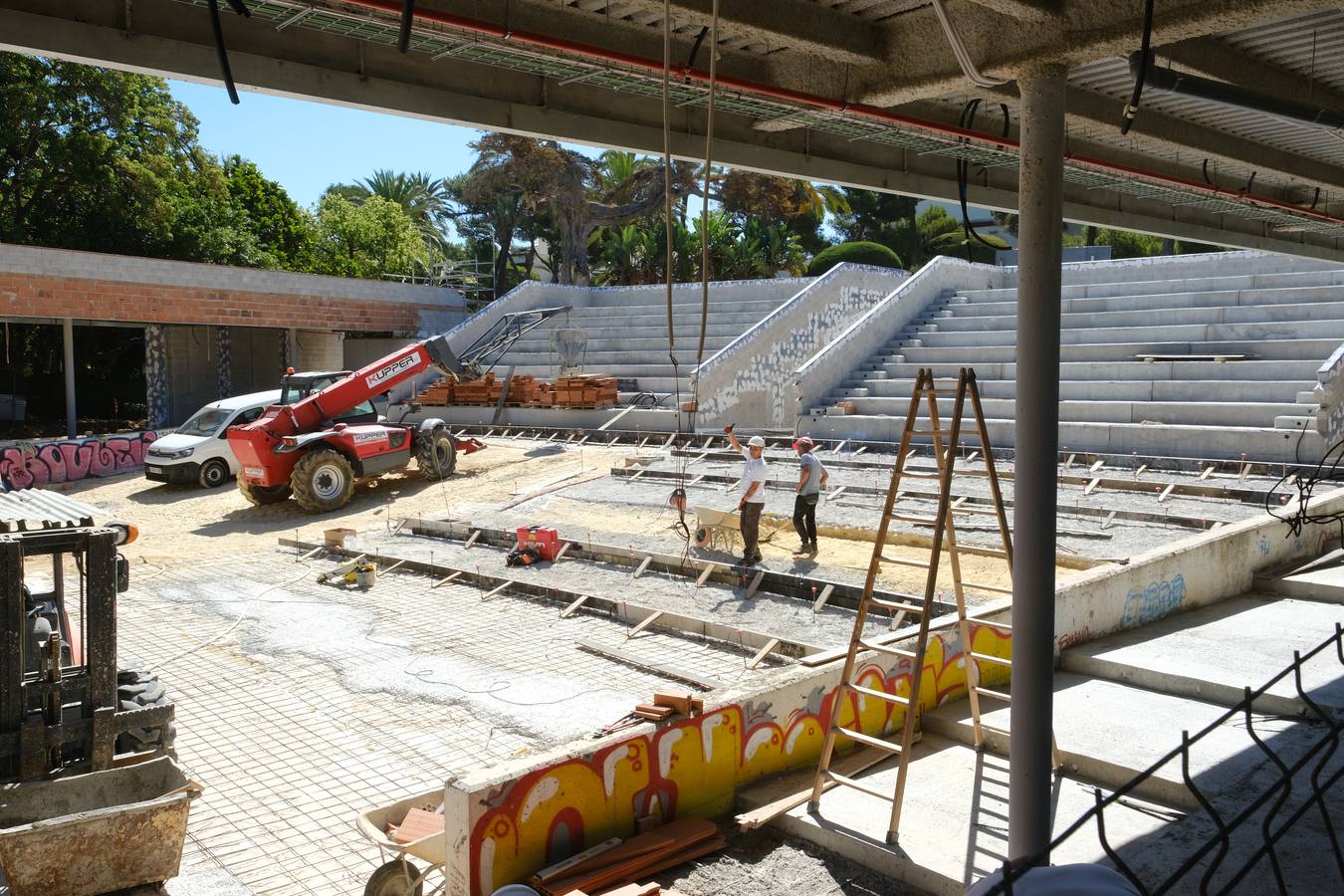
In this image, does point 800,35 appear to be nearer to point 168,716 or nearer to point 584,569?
point 168,716

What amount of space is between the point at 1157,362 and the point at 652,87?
1724cm

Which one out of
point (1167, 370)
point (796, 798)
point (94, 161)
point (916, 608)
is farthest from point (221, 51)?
point (94, 161)

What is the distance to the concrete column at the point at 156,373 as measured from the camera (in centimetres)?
3008

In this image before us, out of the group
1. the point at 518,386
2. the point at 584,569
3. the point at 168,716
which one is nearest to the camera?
the point at 168,716

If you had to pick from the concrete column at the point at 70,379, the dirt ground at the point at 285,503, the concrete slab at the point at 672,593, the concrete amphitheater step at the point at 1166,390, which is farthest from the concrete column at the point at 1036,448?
the concrete column at the point at 70,379

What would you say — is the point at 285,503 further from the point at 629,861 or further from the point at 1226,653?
the point at 1226,653

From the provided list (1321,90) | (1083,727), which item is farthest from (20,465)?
(1321,90)

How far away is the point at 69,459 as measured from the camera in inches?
923

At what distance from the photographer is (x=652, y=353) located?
29141mm

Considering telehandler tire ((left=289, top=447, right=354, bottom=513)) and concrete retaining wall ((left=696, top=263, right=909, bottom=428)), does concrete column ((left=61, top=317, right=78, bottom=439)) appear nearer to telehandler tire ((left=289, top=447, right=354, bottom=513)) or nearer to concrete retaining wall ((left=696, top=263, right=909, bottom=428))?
telehandler tire ((left=289, top=447, right=354, bottom=513))

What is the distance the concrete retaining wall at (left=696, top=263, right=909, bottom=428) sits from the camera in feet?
80.8

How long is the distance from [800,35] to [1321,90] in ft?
14.5

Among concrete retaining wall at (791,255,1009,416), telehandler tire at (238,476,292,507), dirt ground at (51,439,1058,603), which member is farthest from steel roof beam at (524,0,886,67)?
concrete retaining wall at (791,255,1009,416)

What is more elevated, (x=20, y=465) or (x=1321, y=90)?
(x=1321, y=90)
